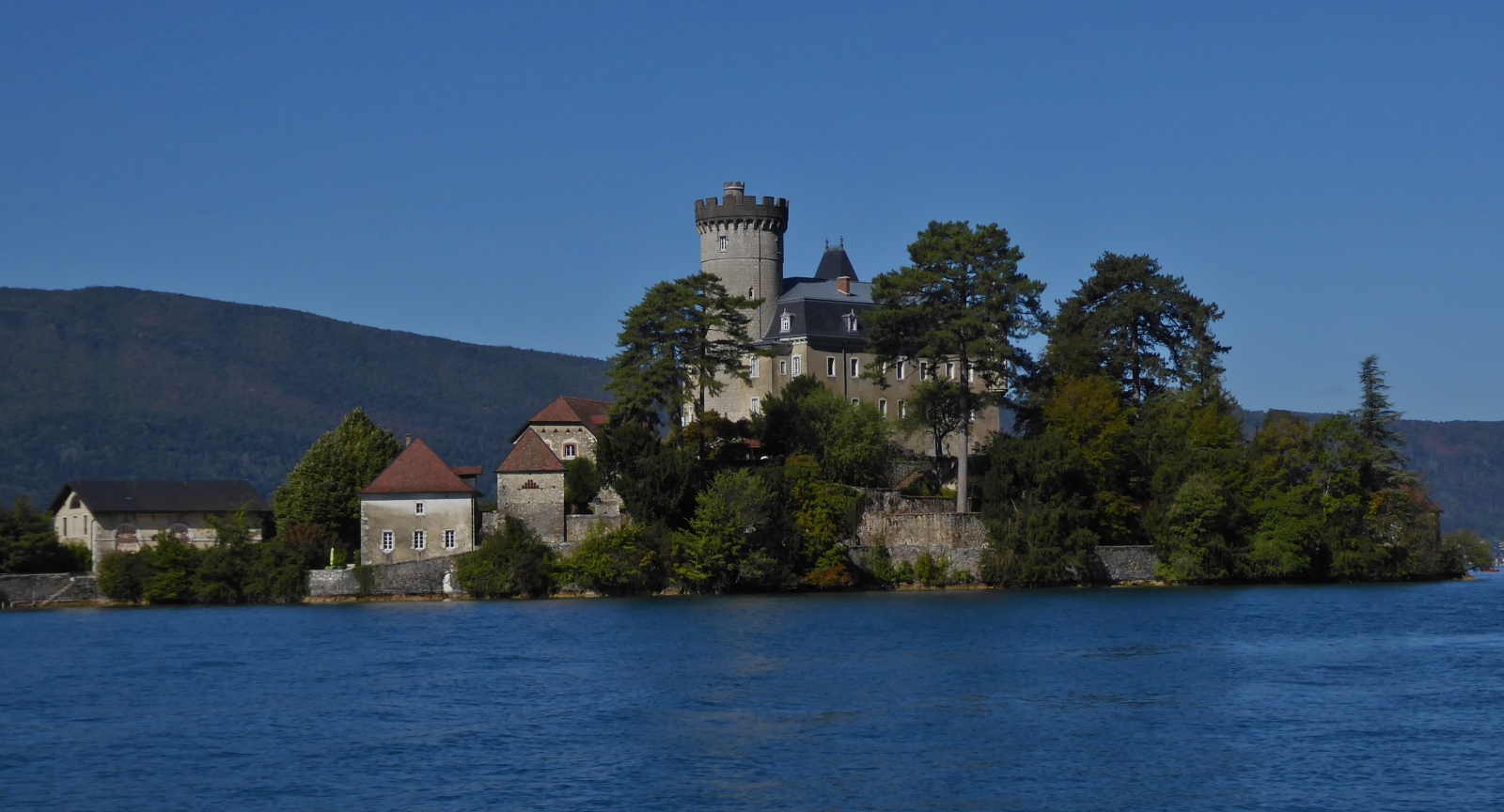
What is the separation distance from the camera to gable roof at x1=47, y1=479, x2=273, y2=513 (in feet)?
233

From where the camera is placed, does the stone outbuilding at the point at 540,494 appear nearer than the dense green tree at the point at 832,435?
Yes

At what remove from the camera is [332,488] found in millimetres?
67562

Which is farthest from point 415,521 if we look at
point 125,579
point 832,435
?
point 832,435

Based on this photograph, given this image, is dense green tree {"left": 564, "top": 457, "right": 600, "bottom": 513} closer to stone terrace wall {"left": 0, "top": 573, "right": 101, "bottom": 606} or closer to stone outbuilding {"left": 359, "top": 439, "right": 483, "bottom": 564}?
stone outbuilding {"left": 359, "top": 439, "right": 483, "bottom": 564}

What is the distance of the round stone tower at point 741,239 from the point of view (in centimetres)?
8094

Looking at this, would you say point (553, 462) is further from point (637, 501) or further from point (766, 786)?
point (766, 786)

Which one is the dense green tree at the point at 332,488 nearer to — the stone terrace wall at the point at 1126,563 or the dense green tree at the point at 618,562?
the dense green tree at the point at 618,562

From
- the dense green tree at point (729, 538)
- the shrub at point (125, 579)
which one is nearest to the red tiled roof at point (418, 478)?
the dense green tree at point (729, 538)

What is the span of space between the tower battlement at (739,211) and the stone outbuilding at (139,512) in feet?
78.0

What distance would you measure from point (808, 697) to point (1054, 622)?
15.9 metres

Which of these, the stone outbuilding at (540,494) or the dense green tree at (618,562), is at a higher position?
the stone outbuilding at (540,494)

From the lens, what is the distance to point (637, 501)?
61219 millimetres

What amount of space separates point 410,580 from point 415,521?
253cm

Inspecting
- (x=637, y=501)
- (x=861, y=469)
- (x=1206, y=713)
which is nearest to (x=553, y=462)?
(x=637, y=501)
